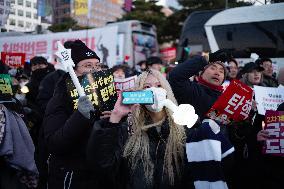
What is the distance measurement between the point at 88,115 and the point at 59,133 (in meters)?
0.30

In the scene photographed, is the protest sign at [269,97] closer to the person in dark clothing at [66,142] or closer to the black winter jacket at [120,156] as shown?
the black winter jacket at [120,156]

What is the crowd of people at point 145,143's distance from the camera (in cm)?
227

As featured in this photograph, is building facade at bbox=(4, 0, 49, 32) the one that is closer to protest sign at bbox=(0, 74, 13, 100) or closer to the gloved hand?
protest sign at bbox=(0, 74, 13, 100)

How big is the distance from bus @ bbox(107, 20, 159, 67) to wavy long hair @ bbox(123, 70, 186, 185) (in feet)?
49.4

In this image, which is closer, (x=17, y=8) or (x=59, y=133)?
(x=59, y=133)

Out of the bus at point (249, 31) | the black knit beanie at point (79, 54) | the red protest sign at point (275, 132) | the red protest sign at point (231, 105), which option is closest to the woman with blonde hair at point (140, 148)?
the black knit beanie at point (79, 54)

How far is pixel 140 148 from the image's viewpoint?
94.6 inches

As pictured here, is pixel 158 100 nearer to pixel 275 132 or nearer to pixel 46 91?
pixel 275 132

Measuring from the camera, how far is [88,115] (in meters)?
2.50

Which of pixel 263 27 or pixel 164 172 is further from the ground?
pixel 263 27

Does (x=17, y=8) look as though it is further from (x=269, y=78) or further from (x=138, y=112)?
(x=269, y=78)

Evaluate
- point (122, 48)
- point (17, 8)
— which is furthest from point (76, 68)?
point (122, 48)

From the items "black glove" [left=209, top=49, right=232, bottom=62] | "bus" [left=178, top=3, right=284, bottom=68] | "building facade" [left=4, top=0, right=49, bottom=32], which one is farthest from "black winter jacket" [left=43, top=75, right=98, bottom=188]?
"bus" [left=178, top=3, right=284, bottom=68]

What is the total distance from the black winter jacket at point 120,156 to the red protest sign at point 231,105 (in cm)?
97
